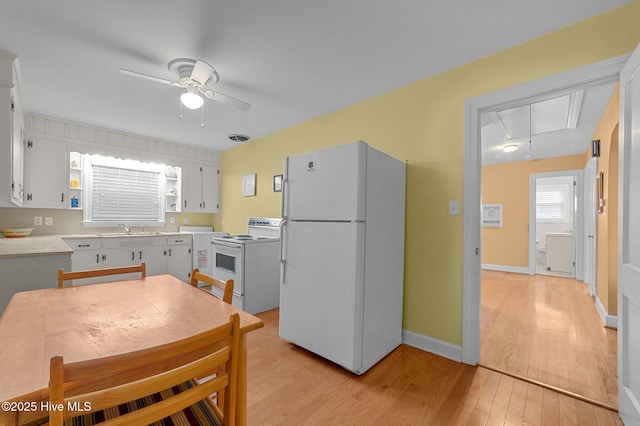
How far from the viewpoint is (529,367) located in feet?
7.00

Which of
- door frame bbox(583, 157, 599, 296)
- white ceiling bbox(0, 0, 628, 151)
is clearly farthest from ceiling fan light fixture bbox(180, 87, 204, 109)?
door frame bbox(583, 157, 599, 296)

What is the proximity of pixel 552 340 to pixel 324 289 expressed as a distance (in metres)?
2.29

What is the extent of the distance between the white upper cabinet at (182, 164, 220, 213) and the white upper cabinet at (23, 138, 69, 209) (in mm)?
1543

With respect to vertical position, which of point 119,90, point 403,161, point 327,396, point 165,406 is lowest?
point 327,396

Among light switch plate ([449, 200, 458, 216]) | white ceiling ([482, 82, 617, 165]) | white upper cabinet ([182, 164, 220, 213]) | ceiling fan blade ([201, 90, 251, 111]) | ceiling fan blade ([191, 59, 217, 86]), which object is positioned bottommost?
light switch plate ([449, 200, 458, 216])

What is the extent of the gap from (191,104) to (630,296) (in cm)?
312

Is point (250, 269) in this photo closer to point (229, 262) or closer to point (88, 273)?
point (229, 262)

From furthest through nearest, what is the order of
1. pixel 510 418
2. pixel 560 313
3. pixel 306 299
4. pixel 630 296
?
pixel 560 313 → pixel 306 299 → pixel 510 418 → pixel 630 296

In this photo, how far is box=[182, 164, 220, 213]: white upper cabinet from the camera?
4.83m

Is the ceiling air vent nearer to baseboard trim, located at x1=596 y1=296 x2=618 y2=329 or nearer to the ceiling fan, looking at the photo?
the ceiling fan

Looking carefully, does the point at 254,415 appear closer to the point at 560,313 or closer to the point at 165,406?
the point at 165,406

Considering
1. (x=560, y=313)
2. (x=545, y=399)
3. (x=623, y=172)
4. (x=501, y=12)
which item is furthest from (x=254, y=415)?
(x=560, y=313)

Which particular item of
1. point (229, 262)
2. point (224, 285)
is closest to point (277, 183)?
point (229, 262)

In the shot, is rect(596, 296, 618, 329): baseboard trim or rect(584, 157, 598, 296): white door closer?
rect(596, 296, 618, 329): baseboard trim
